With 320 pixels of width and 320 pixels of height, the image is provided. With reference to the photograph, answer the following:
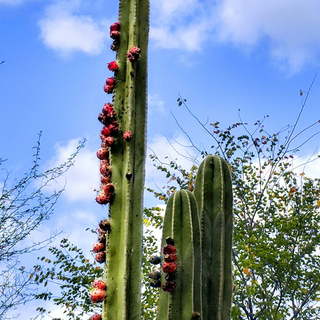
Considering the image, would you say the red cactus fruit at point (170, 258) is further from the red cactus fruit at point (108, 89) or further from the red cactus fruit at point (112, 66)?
the red cactus fruit at point (112, 66)

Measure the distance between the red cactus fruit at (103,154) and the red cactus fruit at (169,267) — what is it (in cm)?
82

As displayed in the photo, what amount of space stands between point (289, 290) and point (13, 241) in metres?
5.52

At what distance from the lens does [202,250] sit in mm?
3406

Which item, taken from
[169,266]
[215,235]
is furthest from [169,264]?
[215,235]

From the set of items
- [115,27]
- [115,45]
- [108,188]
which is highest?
[115,27]

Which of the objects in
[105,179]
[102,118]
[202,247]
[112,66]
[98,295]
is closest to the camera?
[98,295]

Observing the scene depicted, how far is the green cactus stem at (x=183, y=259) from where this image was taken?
114 inches

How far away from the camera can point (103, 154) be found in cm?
286

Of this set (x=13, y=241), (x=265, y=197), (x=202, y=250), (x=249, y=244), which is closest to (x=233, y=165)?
(x=265, y=197)

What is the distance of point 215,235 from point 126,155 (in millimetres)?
1111

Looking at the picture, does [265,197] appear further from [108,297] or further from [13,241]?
[108,297]

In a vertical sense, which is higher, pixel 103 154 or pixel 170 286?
pixel 103 154

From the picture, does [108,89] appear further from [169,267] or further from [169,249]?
[169,267]

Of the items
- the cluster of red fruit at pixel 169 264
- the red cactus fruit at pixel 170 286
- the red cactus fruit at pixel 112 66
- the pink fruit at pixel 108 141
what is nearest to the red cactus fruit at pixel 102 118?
the pink fruit at pixel 108 141
